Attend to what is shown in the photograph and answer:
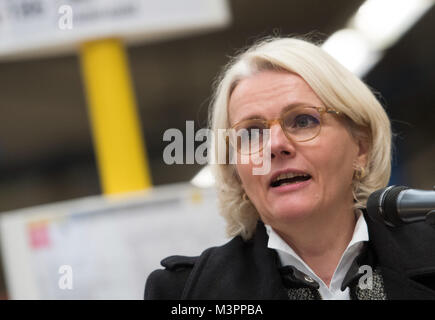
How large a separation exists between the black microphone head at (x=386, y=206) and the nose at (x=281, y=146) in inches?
12.6

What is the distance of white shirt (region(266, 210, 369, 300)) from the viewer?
160 centimetres

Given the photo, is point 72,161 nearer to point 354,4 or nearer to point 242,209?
point 354,4

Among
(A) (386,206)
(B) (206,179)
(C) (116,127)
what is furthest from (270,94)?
(C) (116,127)

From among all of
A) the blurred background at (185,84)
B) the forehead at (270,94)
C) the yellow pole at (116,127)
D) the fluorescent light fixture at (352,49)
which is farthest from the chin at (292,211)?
the fluorescent light fixture at (352,49)

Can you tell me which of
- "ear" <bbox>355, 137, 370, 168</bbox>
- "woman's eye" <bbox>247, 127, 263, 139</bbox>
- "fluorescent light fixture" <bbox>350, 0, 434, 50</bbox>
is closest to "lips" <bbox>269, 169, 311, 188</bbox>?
"woman's eye" <bbox>247, 127, 263, 139</bbox>

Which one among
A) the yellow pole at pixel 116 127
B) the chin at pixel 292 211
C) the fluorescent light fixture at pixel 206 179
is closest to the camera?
the chin at pixel 292 211

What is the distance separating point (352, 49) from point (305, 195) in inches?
191

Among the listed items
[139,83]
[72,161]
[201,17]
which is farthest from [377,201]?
[72,161]

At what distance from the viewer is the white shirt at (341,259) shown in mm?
1600

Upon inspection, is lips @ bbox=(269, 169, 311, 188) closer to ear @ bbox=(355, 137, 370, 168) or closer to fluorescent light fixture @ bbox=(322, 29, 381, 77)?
ear @ bbox=(355, 137, 370, 168)

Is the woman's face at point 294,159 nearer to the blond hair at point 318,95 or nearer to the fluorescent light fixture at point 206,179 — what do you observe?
the blond hair at point 318,95

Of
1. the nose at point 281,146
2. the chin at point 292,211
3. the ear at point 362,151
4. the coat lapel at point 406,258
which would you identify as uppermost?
the nose at point 281,146

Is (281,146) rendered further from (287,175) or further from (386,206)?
(386,206)
